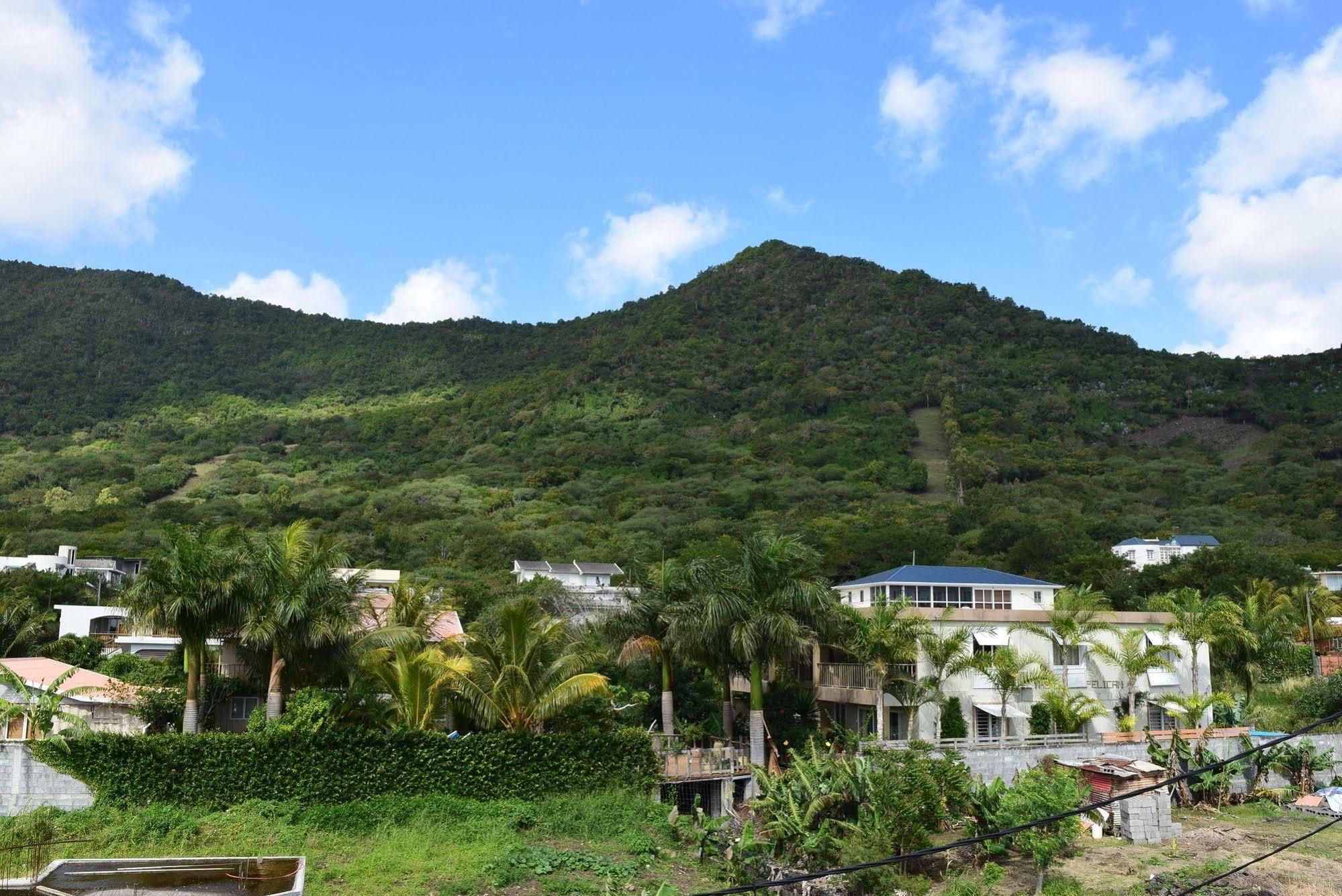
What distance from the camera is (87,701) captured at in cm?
2508

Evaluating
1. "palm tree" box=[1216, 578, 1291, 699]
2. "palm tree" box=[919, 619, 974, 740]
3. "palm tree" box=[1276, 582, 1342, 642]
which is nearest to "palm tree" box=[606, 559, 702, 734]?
"palm tree" box=[919, 619, 974, 740]

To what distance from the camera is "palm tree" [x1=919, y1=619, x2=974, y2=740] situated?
2967cm

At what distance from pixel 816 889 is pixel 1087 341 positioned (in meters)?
167

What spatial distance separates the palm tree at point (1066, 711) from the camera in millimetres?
30828

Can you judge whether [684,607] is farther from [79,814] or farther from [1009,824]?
[79,814]

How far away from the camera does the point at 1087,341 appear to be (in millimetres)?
172125

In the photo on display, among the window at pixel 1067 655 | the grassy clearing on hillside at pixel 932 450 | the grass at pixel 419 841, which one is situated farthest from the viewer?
the grassy clearing on hillside at pixel 932 450

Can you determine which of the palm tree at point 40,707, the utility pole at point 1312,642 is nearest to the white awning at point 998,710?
the utility pole at point 1312,642

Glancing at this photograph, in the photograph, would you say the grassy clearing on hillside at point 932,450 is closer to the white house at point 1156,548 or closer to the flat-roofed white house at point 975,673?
the white house at point 1156,548

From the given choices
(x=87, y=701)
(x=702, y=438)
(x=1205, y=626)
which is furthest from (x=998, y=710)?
(x=702, y=438)

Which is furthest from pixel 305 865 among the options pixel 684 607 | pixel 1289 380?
pixel 1289 380

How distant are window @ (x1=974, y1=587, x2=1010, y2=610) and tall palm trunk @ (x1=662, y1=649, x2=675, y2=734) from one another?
13.1 metres

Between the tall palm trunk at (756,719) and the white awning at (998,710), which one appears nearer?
the tall palm trunk at (756,719)

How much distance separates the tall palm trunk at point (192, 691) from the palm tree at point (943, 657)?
1867 cm
